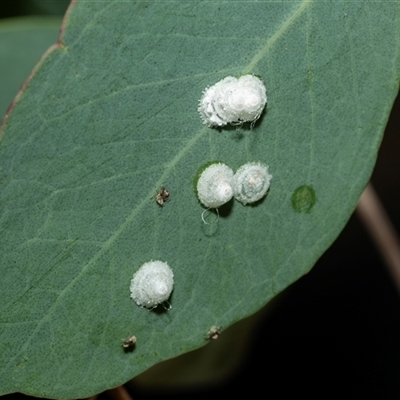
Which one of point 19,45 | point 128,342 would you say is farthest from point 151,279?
point 19,45

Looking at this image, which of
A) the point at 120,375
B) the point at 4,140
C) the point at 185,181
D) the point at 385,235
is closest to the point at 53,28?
the point at 4,140

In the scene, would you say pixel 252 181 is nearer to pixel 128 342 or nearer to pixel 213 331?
pixel 213 331

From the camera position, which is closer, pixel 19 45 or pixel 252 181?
pixel 252 181

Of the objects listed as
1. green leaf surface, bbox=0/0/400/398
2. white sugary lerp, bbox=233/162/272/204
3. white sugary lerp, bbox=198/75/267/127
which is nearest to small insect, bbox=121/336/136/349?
green leaf surface, bbox=0/0/400/398

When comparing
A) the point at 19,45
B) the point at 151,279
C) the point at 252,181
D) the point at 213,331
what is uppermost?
the point at 19,45

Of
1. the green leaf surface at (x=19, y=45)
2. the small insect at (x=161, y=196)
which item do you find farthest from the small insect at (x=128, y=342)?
the green leaf surface at (x=19, y=45)

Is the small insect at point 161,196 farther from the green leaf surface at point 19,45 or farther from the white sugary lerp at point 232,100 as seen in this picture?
the green leaf surface at point 19,45
